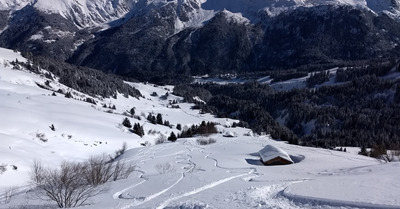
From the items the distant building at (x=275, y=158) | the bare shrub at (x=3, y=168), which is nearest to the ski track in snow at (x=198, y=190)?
the distant building at (x=275, y=158)

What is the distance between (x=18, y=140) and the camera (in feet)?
123

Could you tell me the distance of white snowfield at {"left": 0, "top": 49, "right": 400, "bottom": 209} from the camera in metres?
13.6

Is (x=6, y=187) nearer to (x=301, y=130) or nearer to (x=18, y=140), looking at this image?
(x=18, y=140)

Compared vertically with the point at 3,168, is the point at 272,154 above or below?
below

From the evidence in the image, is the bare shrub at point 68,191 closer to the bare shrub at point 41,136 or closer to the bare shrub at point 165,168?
the bare shrub at point 165,168

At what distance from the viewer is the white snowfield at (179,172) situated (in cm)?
1357

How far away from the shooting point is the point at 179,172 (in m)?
25.6

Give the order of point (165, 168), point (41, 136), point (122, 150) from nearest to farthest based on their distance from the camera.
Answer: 1. point (165, 168)
2. point (41, 136)
3. point (122, 150)

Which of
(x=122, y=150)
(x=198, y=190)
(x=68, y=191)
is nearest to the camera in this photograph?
(x=198, y=190)

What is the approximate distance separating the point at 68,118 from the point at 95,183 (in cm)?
3538

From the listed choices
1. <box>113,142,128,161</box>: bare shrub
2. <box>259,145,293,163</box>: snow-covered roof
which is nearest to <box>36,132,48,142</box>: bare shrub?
<box>113,142,128,161</box>: bare shrub

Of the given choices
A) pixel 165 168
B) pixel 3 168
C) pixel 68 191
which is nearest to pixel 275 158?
pixel 165 168

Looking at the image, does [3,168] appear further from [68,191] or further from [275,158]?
[275,158]

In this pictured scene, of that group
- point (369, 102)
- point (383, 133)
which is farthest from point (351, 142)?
point (369, 102)
